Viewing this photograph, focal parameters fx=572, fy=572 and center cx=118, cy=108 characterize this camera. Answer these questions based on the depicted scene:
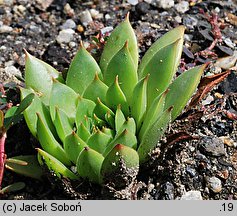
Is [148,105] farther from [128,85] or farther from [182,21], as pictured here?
[182,21]

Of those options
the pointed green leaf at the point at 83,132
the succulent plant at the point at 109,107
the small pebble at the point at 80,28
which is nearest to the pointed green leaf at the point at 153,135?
the succulent plant at the point at 109,107

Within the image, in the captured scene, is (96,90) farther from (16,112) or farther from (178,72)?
(178,72)

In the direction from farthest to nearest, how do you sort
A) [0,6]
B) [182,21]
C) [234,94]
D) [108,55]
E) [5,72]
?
[0,6]
[182,21]
[5,72]
[234,94]
[108,55]

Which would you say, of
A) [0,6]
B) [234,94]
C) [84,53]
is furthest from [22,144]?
[0,6]

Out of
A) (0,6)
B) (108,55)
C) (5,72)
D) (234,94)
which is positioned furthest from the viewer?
(0,6)

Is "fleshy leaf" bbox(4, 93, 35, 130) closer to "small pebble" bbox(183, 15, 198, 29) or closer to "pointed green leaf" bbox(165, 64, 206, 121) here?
"pointed green leaf" bbox(165, 64, 206, 121)

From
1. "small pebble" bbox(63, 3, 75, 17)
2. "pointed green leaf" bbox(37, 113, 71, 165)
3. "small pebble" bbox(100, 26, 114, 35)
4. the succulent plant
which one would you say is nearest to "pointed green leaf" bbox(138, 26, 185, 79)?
the succulent plant

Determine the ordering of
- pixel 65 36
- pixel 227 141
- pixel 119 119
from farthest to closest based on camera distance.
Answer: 1. pixel 65 36
2. pixel 227 141
3. pixel 119 119

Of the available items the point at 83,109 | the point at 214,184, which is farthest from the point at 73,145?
the point at 214,184
